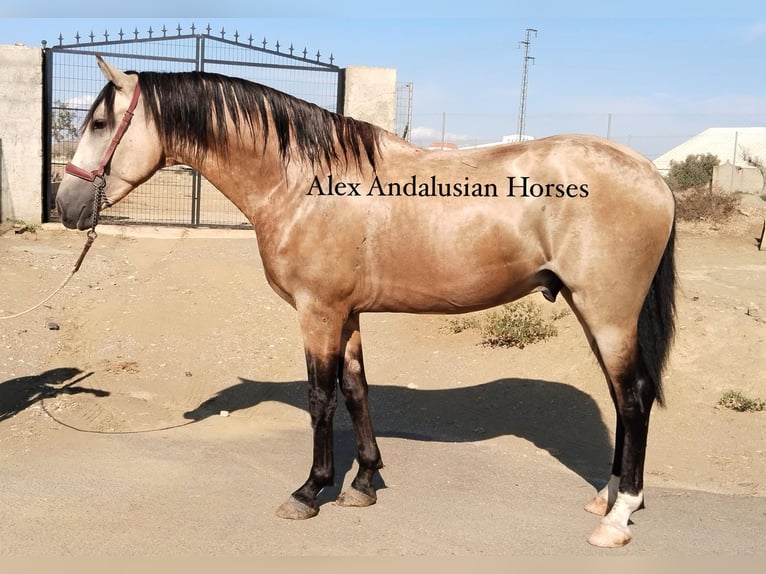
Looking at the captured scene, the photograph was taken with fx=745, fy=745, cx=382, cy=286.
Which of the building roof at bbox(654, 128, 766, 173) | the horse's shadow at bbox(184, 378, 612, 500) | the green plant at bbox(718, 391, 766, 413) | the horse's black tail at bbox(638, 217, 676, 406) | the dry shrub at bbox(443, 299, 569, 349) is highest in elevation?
the building roof at bbox(654, 128, 766, 173)

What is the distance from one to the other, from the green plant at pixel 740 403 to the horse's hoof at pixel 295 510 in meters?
3.70

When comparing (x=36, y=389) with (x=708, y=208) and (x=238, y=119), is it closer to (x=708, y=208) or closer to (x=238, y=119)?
(x=238, y=119)

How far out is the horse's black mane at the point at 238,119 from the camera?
4.05m

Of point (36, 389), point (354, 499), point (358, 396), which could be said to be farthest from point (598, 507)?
point (36, 389)

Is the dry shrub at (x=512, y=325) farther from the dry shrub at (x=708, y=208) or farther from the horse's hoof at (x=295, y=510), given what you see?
the dry shrub at (x=708, y=208)

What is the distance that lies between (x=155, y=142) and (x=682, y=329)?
16.8 feet

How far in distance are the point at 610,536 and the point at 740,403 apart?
9.33 feet

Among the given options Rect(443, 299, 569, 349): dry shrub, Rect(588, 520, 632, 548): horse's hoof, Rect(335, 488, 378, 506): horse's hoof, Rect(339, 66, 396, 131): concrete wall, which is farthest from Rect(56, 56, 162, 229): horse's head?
Rect(339, 66, 396, 131): concrete wall

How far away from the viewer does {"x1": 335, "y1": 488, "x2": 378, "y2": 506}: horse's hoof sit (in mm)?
4176

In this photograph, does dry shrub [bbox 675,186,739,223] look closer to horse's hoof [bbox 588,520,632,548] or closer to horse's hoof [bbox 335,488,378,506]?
horse's hoof [bbox 588,520,632,548]

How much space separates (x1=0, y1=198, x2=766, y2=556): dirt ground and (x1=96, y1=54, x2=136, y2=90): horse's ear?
2.20 m

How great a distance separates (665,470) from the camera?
5.09 metres

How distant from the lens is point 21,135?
37.9 feet

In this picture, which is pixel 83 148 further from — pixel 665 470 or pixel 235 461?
pixel 665 470
